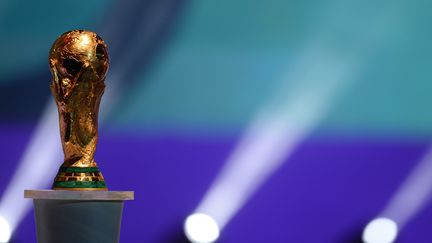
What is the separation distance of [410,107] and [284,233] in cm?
56

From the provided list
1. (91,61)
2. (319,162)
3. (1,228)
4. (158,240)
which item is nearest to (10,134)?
(1,228)

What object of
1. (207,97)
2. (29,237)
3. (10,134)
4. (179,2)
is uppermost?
(179,2)

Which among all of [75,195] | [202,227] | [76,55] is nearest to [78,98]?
[76,55]

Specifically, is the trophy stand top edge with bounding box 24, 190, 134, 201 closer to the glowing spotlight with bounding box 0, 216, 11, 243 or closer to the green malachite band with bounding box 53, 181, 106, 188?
the green malachite band with bounding box 53, 181, 106, 188

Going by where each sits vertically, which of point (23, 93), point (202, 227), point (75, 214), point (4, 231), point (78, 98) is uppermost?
point (78, 98)

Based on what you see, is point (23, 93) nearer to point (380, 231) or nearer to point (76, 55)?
point (76, 55)

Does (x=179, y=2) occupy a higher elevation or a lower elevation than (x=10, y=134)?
higher

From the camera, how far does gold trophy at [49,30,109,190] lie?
2.15 meters

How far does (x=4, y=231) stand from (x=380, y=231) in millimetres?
1156

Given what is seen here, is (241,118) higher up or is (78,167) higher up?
(241,118)

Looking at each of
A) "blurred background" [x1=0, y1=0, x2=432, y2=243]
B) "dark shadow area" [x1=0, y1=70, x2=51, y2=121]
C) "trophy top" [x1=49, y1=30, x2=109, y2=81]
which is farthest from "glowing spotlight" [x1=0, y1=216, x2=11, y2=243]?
"trophy top" [x1=49, y1=30, x2=109, y2=81]

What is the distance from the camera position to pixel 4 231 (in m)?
2.82

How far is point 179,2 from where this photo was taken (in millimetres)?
2891

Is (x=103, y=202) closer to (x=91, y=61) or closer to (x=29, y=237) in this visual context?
(x=91, y=61)
